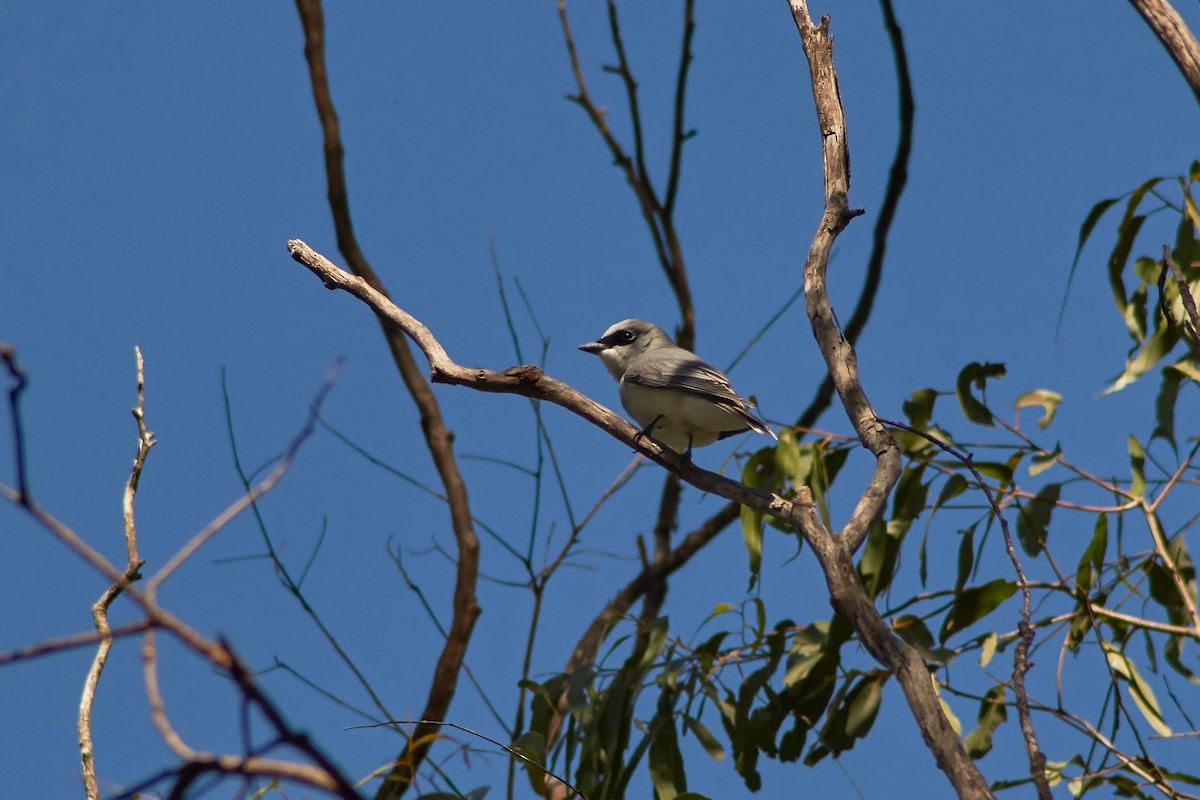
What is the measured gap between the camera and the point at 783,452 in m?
3.82

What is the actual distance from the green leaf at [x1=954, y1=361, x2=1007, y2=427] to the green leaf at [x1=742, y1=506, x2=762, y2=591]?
75 cm

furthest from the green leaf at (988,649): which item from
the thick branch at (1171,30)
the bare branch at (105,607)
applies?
the bare branch at (105,607)

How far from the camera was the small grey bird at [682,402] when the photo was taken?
12.1 ft

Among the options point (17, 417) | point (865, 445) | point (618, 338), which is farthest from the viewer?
point (618, 338)

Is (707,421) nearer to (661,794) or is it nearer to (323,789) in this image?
(661,794)

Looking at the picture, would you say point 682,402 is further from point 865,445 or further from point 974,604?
point 865,445

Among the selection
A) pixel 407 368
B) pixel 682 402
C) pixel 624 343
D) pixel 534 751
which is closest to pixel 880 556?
pixel 682 402

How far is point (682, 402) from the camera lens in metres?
3.79

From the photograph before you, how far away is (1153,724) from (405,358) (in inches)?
138

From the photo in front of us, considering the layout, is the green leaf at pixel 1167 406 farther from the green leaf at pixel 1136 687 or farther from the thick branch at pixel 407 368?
the thick branch at pixel 407 368

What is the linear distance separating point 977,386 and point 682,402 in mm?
959

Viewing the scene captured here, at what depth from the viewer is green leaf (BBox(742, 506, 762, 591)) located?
11.9 feet

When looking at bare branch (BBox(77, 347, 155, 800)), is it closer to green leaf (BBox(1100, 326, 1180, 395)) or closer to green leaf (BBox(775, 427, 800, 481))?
green leaf (BBox(775, 427, 800, 481))

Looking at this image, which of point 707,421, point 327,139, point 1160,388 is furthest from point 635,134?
point 1160,388
